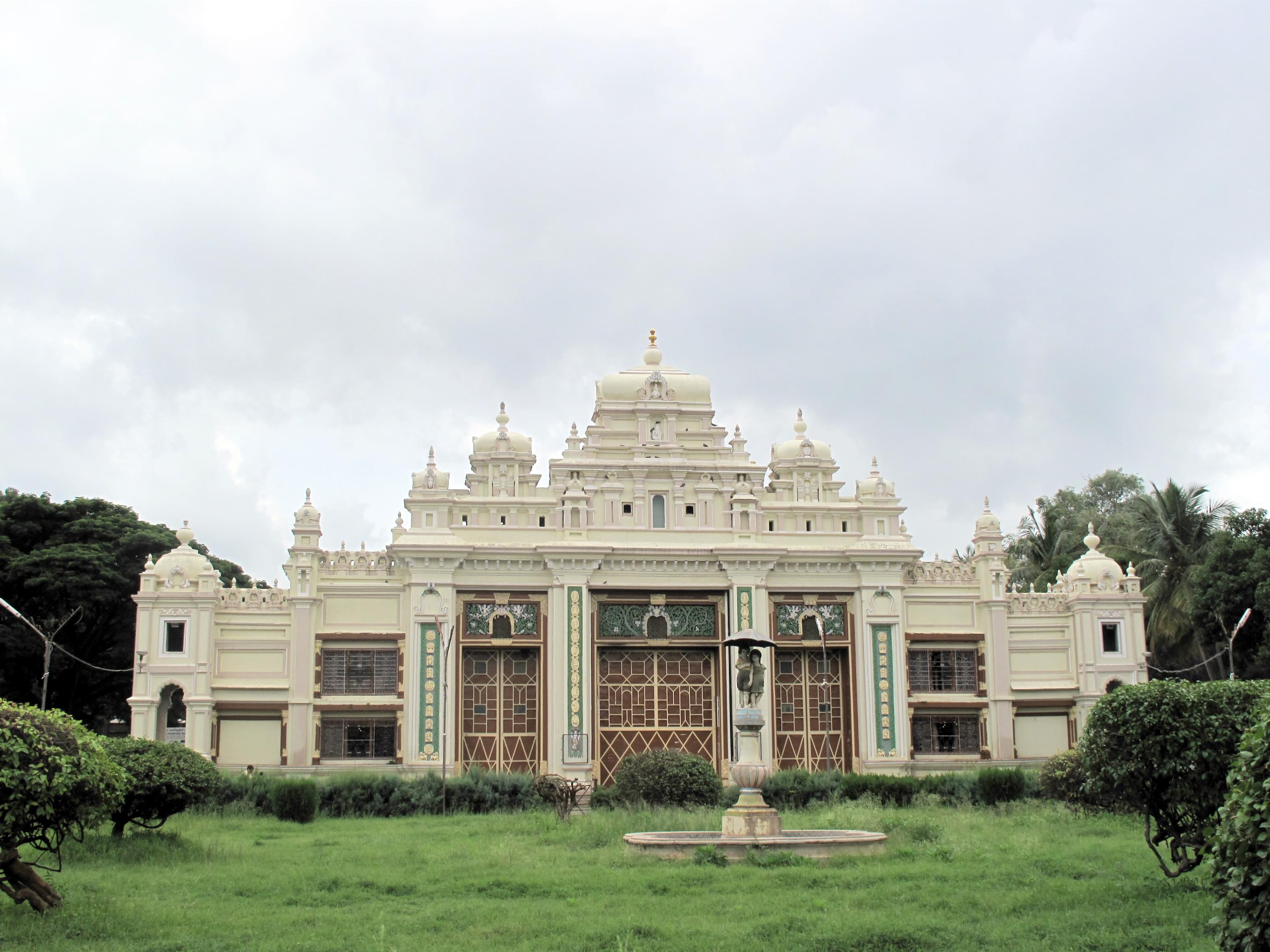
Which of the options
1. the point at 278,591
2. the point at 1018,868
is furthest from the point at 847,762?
the point at 1018,868

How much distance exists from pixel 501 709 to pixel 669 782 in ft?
31.8

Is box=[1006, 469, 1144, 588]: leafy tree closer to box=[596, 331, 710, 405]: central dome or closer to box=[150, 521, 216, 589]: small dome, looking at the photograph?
box=[596, 331, 710, 405]: central dome

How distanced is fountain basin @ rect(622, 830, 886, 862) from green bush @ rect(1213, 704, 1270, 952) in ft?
31.3

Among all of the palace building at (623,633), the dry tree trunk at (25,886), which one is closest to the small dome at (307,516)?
the palace building at (623,633)

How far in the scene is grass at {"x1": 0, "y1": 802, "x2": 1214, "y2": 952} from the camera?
43.3 feet

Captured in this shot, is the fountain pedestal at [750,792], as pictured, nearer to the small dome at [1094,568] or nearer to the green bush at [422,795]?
the green bush at [422,795]

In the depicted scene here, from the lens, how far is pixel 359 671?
36375mm

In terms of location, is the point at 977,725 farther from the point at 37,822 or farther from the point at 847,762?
the point at 37,822

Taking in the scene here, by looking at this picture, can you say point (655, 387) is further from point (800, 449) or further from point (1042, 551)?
point (1042, 551)

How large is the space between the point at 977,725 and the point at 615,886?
24529mm

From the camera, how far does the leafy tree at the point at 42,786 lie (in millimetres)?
13555

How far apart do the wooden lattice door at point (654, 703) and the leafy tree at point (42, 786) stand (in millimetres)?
22037

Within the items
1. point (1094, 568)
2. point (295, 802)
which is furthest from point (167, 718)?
point (1094, 568)

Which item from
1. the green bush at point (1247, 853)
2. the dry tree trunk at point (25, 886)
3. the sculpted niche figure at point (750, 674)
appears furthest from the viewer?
the sculpted niche figure at point (750, 674)
